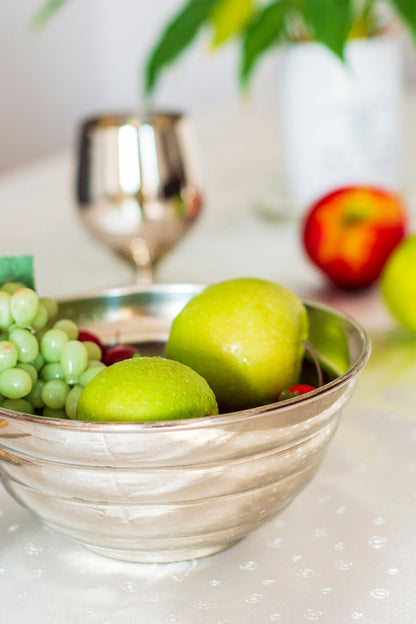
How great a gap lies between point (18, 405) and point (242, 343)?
0.12 m

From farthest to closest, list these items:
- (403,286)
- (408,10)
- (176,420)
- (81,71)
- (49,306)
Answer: (81,71) → (408,10) → (403,286) → (49,306) → (176,420)

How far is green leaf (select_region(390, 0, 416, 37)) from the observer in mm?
867

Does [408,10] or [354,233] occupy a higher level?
[408,10]

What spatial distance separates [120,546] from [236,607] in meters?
0.06

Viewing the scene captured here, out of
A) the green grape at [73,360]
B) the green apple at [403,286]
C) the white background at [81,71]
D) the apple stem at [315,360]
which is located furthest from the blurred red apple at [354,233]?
the white background at [81,71]

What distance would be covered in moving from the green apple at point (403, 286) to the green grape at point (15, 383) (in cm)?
39

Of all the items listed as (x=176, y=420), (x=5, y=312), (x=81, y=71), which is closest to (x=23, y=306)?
(x=5, y=312)

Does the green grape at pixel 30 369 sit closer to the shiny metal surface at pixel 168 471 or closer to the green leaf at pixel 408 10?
the shiny metal surface at pixel 168 471

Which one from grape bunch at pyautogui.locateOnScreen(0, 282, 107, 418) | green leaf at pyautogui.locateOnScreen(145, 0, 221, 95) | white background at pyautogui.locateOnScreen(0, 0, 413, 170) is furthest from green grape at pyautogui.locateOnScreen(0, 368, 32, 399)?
white background at pyautogui.locateOnScreen(0, 0, 413, 170)

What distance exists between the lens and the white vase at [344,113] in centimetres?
96

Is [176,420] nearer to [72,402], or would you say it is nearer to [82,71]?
[72,402]

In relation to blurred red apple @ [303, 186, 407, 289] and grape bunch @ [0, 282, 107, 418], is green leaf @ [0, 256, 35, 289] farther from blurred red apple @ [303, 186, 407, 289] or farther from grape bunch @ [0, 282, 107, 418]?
blurred red apple @ [303, 186, 407, 289]

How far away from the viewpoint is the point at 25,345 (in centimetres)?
37

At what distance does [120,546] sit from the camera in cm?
36
